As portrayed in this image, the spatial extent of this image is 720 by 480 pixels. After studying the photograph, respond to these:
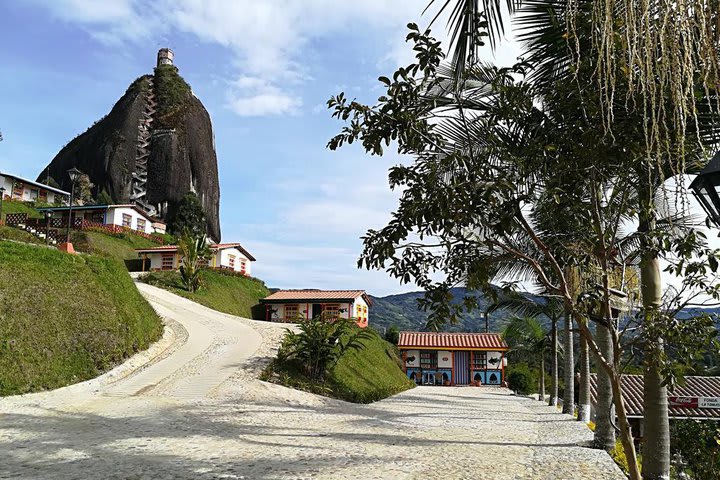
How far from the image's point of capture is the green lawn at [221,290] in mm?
32350

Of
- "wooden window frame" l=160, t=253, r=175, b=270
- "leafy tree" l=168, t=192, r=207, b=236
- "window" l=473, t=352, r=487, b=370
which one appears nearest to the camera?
"window" l=473, t=352, r=487, b=370

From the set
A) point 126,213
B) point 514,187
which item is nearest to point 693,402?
point 514,187

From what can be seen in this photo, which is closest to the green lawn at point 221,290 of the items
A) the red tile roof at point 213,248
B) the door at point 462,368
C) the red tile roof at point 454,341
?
the red tile roof at point 213,248

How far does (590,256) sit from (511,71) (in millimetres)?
2270

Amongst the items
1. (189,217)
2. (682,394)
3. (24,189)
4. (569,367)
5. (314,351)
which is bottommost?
(682,394)

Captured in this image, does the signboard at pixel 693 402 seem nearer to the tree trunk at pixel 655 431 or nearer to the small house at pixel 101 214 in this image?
the tree trunk at pixel 655 431

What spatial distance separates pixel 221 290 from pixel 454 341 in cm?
1601

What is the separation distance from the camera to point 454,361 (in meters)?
35.4

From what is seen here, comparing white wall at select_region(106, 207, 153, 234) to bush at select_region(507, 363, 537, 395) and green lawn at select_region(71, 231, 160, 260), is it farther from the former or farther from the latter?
bush at select_region(507, 363, 537, 395)

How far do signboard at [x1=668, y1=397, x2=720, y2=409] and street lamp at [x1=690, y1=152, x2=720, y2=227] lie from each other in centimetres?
1610

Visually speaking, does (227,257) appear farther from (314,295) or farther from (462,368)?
(462,368)

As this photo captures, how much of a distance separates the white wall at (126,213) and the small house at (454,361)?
2752 cm

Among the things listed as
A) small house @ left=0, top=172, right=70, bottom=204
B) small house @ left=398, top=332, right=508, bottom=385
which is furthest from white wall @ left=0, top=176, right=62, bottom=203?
small house @ left=398, top=332, right=508, bottom=385

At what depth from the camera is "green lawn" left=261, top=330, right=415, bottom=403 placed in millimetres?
16203
